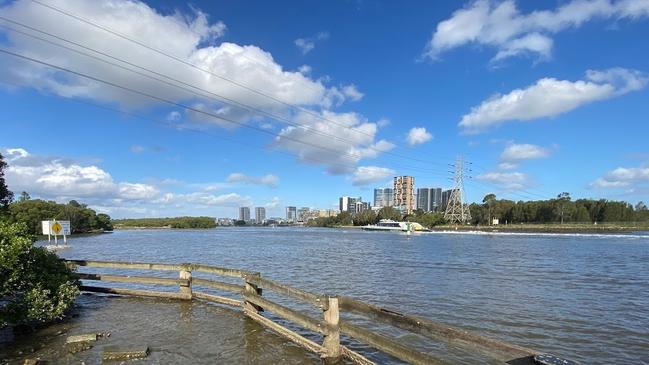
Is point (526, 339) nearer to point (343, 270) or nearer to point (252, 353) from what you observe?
point (252, 353)

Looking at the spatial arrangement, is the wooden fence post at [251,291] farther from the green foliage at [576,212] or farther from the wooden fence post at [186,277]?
the green foliage at [576,212]

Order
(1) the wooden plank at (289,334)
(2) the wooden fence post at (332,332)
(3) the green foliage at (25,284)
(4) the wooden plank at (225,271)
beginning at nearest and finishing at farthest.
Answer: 1. (2) the wooden fence post at (332,332)
2. (1) the wooden plank at (289,334)
3. (3) the green foliage at (25,284)
4. (4) the wooden plank at (225,271)

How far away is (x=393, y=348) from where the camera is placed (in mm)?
6809

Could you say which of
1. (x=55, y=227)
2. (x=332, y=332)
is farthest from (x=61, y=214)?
(x=332, y=332)

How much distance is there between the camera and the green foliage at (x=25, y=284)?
32.0 ft

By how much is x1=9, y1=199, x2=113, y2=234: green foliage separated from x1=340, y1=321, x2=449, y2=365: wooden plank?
117 metres

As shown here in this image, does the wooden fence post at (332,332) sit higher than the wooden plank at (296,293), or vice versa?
the wooden plank at (296,293)

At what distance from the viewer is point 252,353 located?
30.6ft

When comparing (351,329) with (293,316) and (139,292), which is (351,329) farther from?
(139,292)

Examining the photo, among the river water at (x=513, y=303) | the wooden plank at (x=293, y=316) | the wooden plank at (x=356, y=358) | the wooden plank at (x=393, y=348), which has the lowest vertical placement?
the river water at (x=513, y=303)

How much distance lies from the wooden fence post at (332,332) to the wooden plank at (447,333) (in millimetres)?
588

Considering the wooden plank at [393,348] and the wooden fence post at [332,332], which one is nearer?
the wooden plank at [393,348]

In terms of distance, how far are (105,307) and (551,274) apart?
26745 millimetres

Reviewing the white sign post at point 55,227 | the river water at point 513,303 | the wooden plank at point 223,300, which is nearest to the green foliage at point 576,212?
the river water at point 513,303
